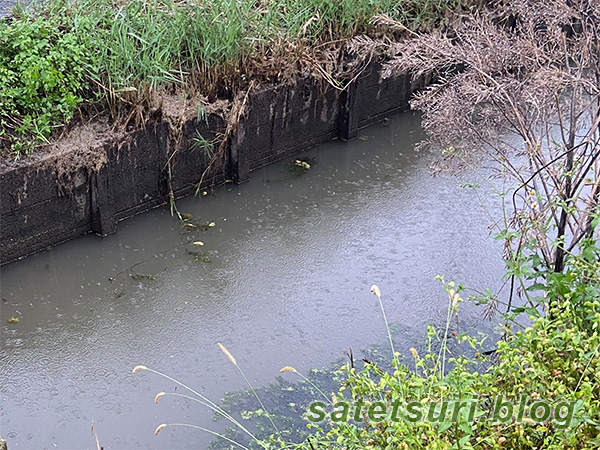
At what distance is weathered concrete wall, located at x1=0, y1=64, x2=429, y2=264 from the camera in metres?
4.27

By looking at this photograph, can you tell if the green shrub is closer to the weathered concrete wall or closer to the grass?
the grass

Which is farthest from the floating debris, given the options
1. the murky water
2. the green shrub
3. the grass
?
the green shrub

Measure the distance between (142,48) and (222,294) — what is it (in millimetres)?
1682

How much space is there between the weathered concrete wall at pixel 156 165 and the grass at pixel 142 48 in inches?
7.5

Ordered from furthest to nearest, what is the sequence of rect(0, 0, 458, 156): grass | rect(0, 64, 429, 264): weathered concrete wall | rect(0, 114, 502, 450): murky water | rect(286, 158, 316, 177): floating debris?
rect(286, 158, 316, 177): floating debris → rect(0, 0, 458, 156): grass → rect(0, 64, 429, 264): weathered concrete wall → rect(0, 114, 502, 450): murky water

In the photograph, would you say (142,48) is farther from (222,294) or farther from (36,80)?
(222,294)

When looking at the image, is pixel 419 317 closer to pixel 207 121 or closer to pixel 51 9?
pixel 207 121

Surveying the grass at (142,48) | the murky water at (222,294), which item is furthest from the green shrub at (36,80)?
the murky water at (222,294)

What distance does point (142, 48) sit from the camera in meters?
4.82

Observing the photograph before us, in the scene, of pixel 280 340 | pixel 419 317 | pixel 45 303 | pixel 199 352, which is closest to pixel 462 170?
pixel 419 317

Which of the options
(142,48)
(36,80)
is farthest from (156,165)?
(36,80)

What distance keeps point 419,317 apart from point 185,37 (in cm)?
234

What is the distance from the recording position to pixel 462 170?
4.07 meters

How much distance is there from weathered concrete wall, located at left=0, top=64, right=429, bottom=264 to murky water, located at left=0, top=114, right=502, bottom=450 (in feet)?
0.37
